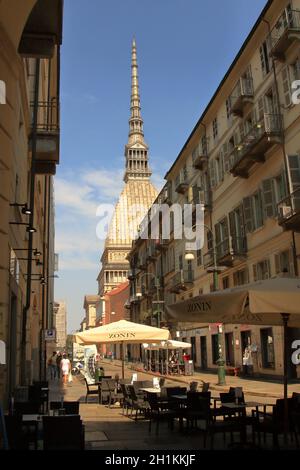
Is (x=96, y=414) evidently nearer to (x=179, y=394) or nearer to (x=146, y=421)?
(x=146, y=421)

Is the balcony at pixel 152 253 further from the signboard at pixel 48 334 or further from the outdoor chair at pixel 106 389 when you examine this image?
the outdoor chair at pixel 106 389

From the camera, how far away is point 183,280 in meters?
45.4

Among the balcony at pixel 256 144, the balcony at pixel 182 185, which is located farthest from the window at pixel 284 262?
the balcony at pixel 182 185

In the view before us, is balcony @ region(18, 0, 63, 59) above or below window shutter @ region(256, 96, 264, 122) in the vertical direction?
below


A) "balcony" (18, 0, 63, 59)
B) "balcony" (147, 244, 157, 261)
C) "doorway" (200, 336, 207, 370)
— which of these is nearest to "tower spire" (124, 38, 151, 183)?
"balcony" (147, 244, 157, 261)

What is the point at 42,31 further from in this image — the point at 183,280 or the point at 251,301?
the point at 183,280

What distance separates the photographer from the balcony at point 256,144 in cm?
2639

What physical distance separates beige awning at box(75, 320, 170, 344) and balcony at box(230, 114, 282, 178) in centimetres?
1308

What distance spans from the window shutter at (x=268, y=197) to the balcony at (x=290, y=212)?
221 centimetres

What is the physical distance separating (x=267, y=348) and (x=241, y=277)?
16.8 ft

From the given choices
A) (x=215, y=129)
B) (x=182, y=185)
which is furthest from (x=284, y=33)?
(x=182, y=185)

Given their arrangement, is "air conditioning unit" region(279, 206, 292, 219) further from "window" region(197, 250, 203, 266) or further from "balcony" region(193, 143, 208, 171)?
"window" region(197, 250, 203, 266)

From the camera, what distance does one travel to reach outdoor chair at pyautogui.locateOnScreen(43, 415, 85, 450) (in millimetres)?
6770
